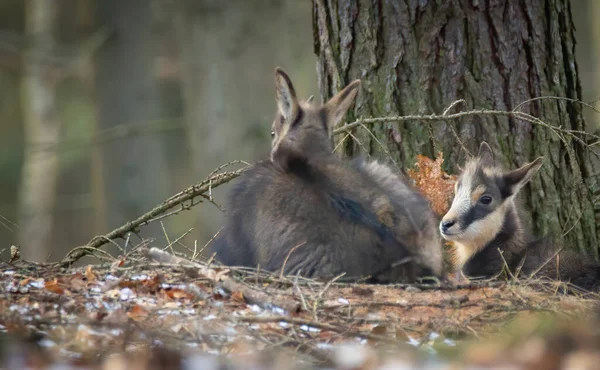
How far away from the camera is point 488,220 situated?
5.84m

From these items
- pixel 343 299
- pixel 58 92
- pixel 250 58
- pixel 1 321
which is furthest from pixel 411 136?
pixel 58 92

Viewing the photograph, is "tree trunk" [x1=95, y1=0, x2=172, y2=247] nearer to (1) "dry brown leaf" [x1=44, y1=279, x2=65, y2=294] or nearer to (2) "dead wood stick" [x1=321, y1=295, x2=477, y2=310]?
(1) "dry brown leaf" [x1=44, y1=279, x2=65, y2=294]

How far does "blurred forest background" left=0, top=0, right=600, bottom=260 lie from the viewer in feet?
34.7

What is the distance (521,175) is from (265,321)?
2.56 meters

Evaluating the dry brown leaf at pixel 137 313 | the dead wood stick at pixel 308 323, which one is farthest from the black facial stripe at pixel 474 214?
the dry brown leaf at pixel 137 313

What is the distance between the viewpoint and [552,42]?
6.18 m

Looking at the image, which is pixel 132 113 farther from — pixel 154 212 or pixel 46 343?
pixel 46 343

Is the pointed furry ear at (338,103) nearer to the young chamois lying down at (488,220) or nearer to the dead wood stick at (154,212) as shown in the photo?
the dead wood stick at (154,212)

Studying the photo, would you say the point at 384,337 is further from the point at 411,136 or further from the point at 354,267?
the point at 411,136

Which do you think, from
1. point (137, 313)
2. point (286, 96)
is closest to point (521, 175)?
point (286, 96)

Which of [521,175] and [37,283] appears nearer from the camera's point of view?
[37,283]

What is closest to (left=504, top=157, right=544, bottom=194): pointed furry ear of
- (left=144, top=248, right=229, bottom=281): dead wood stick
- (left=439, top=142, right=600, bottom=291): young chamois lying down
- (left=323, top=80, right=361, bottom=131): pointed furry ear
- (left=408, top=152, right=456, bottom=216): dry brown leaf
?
(left=439, top=142, right=600, bottom=291): young chamois lying down

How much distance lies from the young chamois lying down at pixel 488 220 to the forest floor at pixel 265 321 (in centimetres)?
68

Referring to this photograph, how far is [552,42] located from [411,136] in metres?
1.19
